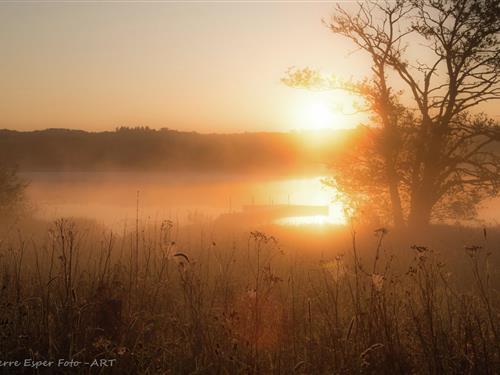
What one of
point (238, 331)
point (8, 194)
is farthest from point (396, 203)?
point (8, 194)

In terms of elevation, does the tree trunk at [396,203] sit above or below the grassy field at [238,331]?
above

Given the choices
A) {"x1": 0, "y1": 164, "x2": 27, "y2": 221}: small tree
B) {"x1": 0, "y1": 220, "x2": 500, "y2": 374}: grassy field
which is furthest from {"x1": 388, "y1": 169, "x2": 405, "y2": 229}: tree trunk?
{"x1": 0, "y1": 164, "x2": 27, "y2": 221}: small tree

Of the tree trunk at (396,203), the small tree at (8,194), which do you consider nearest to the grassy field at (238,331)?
the tree trunk at (396,203)

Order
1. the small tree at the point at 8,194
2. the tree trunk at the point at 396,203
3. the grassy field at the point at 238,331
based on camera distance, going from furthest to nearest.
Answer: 1. the small tree at the point at 8,194
2. the tree trunk at the point at 396,203
3. the grassy field at the point at 238,331

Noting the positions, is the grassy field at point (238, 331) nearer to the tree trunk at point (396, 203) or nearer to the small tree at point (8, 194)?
the tree trunk at point (396, 203)

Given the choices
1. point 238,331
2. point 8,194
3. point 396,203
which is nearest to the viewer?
point 238,331

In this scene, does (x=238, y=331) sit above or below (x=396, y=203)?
below

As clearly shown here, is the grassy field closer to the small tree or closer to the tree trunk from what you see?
the tree trunk

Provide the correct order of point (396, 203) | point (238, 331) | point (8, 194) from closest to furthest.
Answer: point (238, 331) < point (396, 203) < point (8, 194)

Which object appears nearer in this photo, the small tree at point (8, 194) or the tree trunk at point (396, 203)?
the tree trunk at point (396, 203)

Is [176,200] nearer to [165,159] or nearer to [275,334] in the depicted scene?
[275,334]

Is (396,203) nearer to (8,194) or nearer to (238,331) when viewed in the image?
(238,331)

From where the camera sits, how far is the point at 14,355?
4852mm

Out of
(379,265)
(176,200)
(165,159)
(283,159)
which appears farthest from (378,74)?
(283,159)
